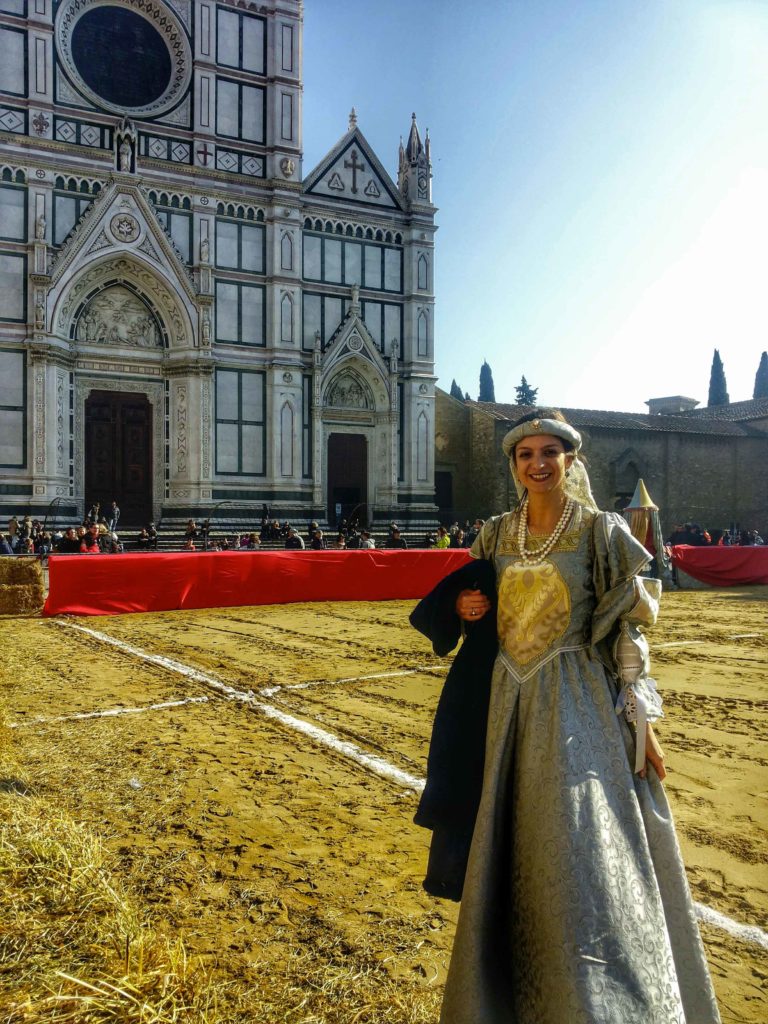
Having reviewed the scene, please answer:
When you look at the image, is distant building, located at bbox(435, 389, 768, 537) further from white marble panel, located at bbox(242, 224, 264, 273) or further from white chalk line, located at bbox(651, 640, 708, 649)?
white chalk line, located at bbox(651, 640, 708, 649)

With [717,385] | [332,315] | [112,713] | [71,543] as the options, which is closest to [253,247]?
[332,315]

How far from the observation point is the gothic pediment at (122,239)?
24062 mm

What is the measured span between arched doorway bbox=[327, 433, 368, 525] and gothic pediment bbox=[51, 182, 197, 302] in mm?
7250

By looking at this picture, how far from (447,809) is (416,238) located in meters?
28.5

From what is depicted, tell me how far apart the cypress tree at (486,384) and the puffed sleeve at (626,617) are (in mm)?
60883

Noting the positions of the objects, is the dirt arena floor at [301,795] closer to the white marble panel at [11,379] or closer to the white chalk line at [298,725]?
the white chalk line at [298,725]

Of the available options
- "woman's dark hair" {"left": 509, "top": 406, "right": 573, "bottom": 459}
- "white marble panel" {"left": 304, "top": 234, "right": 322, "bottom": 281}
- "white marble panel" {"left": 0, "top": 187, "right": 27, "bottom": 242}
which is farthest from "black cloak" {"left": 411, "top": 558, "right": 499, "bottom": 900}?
"white marble panel" {"left": 304, "top": 234, "right": 322, "bottom": 281}

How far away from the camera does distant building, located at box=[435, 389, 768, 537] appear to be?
35.1 m

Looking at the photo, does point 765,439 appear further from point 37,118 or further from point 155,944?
point 155,944

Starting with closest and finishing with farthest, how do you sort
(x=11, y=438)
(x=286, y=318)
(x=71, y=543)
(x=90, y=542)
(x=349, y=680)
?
(x=349, y=680), (x=71, y=543), (x=90, y=542), (x=11, y=438), (x=286, y=318)

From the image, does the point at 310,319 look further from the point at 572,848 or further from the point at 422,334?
the point at 572,848

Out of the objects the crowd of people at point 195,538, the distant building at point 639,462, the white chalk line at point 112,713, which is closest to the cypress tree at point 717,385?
the distant building at point 639,462

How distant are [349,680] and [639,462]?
33307mm

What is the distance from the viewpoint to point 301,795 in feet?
15.1
